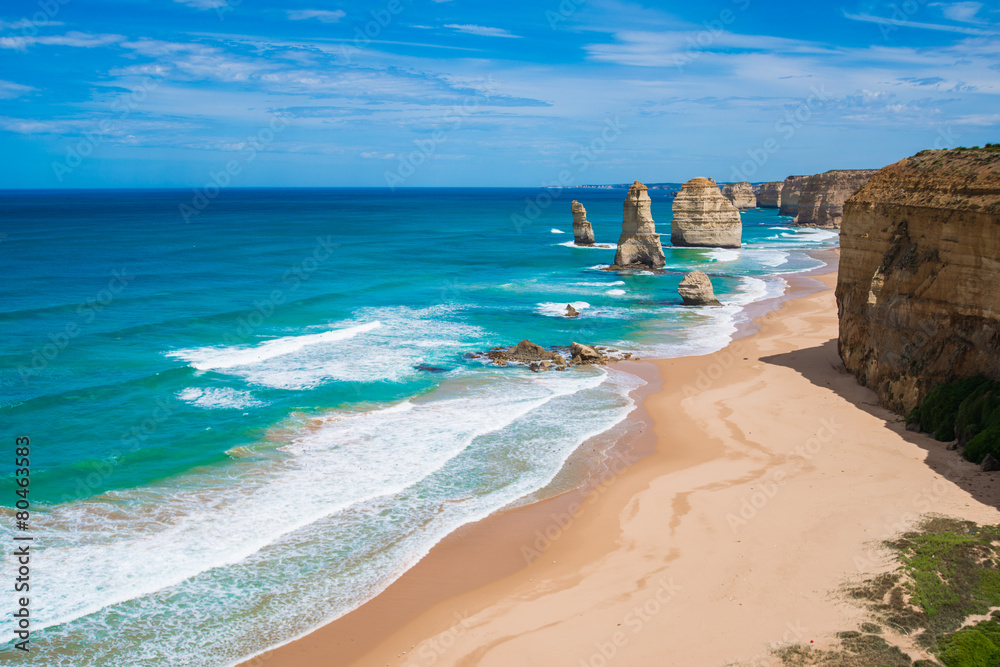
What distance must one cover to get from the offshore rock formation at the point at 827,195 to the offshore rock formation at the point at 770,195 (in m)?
54.3

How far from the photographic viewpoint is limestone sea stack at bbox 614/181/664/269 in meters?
52.9

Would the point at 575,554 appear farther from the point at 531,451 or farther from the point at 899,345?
the point at 899,345

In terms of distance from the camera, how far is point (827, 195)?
324ft

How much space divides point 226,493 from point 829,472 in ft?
47.0

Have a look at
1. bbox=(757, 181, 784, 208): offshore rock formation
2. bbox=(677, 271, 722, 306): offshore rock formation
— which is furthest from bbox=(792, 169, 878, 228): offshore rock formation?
bbox=(677, 271, 722, 306): offshore rock formation

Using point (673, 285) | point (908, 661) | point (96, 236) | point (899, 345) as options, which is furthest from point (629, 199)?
point (96, 236)

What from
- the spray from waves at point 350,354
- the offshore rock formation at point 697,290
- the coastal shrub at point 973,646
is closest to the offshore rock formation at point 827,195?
the offshore rock formation at point 697,290

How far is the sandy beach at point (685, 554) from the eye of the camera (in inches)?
391

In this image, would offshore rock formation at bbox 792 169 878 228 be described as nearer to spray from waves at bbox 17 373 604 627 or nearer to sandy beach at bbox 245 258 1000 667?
sandy beach at bbox 245 258 1000 667

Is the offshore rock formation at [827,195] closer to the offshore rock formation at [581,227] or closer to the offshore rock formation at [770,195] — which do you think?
the offshore rock formation at [581,227]

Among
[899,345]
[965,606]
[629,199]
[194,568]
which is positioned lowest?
[194,568]

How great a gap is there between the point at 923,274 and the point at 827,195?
303 ft

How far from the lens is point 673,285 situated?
1877 inches

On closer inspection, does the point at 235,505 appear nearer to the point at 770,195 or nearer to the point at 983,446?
the point at 983,446
